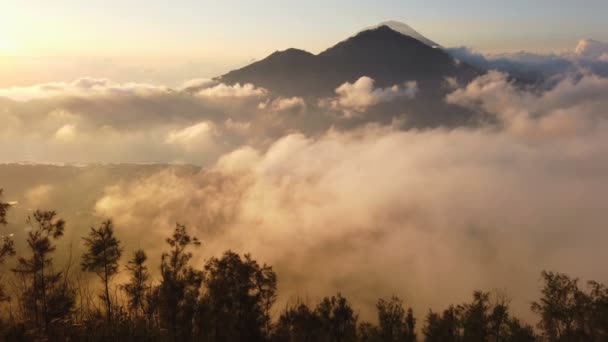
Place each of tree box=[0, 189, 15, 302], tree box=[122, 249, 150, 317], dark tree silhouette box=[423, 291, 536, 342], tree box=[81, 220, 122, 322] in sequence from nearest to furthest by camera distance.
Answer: tree box=[0, 189, 15, 302], tree box=[81, 220, 122, 322], tree box=[122, 249, 150, 317], dark tree silhouette box=[423, 291, 536, 342]

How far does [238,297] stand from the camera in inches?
2744

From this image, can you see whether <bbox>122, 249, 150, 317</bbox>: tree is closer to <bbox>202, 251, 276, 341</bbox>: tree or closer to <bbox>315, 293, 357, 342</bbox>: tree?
<bbox>202, 251, 276, 341</bbox>: tree

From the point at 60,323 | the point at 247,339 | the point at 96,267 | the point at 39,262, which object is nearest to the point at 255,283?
the point at 247,339

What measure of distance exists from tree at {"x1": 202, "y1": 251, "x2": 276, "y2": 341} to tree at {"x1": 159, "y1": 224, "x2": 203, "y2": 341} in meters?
2.74

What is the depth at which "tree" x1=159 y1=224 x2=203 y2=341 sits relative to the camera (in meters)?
56.5

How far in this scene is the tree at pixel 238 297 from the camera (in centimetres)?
6278

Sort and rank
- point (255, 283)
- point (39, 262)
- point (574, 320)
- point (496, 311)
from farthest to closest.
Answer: point (496, 311) → point (574, 320) → point (255, 283) → point (39, 262)

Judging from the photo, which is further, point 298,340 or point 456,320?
point 456,320

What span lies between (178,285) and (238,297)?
1166 centimetres

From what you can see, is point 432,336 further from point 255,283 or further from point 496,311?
point 255,283

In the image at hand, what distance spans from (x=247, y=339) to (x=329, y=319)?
36.8m

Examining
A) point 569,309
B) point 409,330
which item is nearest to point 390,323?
point 409,330

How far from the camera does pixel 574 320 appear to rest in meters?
83.6

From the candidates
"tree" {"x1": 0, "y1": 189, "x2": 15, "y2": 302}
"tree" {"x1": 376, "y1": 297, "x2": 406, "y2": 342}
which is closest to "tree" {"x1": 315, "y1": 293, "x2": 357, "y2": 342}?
"tree" {"x1": 376, "y1": 297, "x2": 406, "y2": 342}
